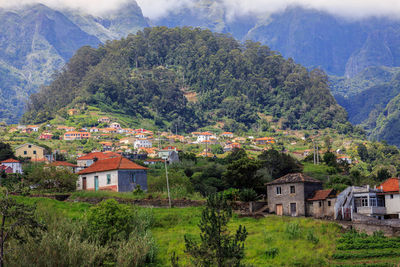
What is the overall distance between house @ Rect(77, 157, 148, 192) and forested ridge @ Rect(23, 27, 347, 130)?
97399mm

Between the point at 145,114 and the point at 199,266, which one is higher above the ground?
the point at 145,114

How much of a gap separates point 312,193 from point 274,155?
28.3 m

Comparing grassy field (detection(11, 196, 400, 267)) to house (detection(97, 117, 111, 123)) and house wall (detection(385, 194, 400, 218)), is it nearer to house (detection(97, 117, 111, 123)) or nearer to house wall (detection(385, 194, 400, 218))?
house wall (detection(385, 194, 400, 218))

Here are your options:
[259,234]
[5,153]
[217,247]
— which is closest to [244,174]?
[259,234]

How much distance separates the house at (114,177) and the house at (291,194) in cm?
1167

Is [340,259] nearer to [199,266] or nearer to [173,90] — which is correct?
[199,266]

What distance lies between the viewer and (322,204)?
141ft

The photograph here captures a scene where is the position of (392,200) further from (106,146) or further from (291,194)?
(106,146)

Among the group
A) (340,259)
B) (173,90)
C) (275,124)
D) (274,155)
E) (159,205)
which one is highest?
(173,90)

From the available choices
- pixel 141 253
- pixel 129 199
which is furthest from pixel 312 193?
pixel 141 253

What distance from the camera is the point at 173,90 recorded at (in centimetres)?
16150

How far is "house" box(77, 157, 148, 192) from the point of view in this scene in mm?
47156

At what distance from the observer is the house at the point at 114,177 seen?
47.2 m

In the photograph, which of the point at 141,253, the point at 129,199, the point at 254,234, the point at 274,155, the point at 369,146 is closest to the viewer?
the point at 141,253
